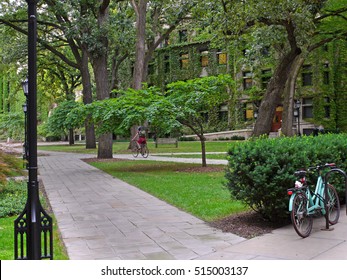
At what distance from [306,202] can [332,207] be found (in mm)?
1299

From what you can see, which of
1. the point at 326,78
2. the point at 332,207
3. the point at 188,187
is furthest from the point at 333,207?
the point at 326,78

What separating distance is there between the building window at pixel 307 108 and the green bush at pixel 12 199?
35684 millimetres

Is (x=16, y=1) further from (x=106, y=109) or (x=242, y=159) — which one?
(x=242, y=159)

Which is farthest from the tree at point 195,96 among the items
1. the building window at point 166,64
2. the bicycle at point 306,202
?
the building window at point 166,64

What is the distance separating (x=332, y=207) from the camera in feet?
24.4

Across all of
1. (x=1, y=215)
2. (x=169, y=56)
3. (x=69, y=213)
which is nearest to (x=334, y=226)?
(x=69, y=213)

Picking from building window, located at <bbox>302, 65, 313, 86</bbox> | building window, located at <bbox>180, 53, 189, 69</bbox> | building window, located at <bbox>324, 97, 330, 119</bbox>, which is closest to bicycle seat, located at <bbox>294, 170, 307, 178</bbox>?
building window, located at <bbox>324, 97, 330, 119</bbox>

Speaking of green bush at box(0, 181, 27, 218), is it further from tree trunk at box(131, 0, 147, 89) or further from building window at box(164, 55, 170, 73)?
building window at box(164, 55, 170, 73)

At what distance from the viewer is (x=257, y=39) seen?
818 inches

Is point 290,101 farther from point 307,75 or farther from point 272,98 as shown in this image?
point 307,75

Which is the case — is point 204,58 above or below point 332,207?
above

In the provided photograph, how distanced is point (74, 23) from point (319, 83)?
27.6 meters

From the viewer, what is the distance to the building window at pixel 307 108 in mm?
42562

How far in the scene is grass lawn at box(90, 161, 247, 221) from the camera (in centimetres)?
867
